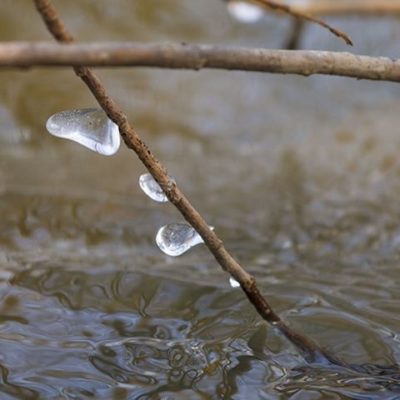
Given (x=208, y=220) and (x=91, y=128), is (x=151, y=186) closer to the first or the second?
(x=91, y=128)

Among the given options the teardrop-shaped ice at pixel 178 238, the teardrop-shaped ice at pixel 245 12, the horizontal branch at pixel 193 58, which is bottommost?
the horizontal branch at pixel 193 58

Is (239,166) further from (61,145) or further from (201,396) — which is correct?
(201,396)

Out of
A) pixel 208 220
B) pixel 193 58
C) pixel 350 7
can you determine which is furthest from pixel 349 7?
pixel 193 58

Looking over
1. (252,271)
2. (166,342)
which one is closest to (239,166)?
(252,271)

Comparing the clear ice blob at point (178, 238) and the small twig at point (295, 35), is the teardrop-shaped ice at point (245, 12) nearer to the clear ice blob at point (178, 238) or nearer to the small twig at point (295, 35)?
the small twig at point (295, 35)

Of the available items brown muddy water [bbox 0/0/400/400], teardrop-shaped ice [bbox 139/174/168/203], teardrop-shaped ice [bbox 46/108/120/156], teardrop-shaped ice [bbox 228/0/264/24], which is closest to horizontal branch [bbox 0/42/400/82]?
teardrop-shaped ice [bbox 46/108/120/156]

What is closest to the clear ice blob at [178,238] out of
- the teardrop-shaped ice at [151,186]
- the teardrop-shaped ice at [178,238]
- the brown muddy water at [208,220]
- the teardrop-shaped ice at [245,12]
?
the teardrop-shaped ice at [178,238]
